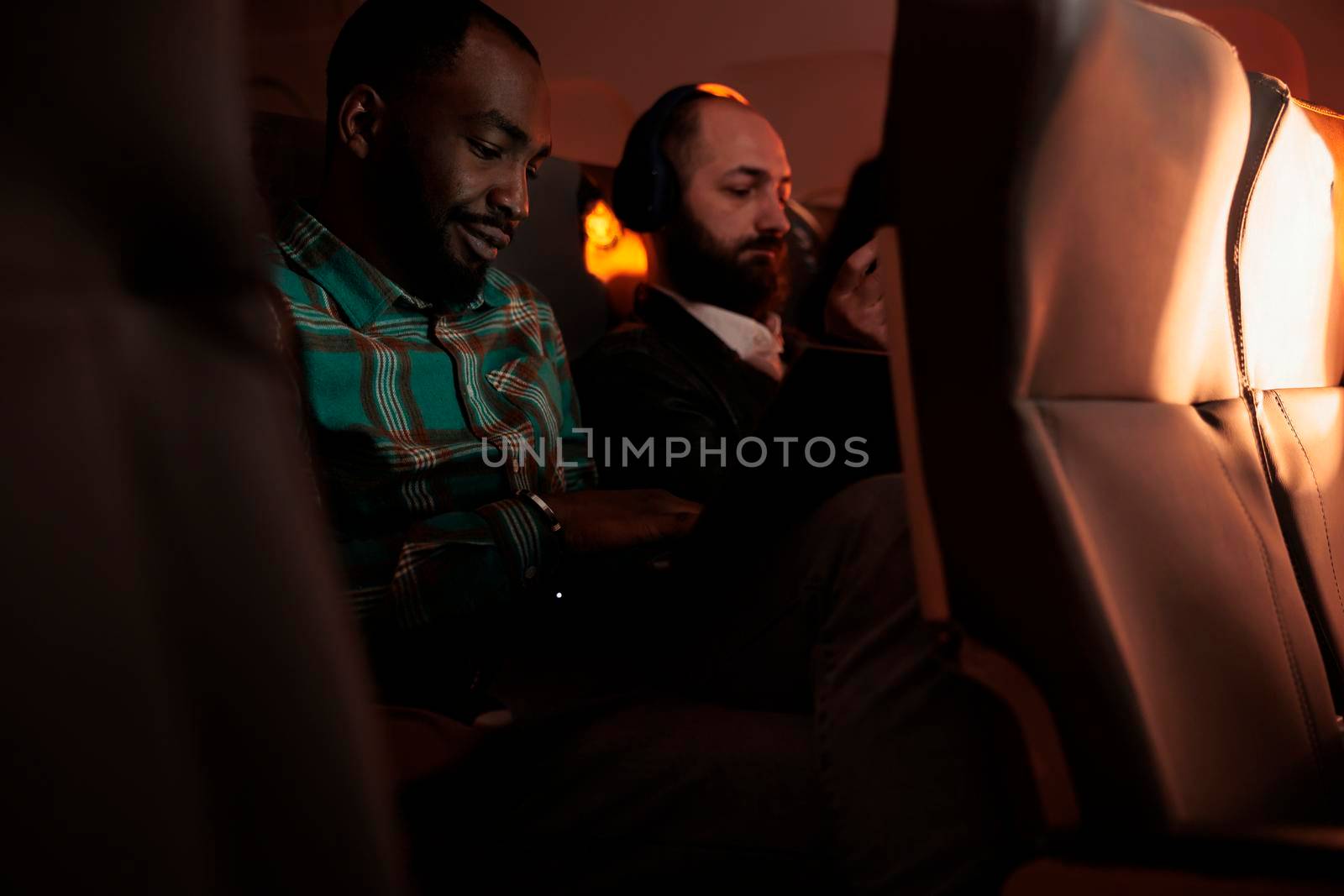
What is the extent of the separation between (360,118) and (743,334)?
0.70 meters

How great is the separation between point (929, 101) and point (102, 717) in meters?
0.46

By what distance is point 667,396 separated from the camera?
1.29 metres

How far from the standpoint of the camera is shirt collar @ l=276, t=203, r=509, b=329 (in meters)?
0.96

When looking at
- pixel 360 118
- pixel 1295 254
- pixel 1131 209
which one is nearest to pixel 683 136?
pixel 360 118

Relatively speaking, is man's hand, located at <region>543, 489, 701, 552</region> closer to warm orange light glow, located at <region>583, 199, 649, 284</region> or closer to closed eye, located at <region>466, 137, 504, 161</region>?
closed eye, located at <region>466, 137, 504, 161</region>

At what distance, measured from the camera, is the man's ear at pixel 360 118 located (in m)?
1.03

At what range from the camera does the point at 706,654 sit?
2.64ft

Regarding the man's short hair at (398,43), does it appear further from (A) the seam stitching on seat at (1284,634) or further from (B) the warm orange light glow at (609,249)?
(A) the seam stitching on seat at (1284,634)

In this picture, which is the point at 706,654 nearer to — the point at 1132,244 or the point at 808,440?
the point at 808,440

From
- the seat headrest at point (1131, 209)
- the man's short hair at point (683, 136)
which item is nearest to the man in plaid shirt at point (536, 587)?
the seat headrest at point (1131, 209)

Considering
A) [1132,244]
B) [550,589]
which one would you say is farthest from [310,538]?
[550,589]

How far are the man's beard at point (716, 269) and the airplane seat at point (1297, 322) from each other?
2.76 feet

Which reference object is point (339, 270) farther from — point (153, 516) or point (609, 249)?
point (153, 516)

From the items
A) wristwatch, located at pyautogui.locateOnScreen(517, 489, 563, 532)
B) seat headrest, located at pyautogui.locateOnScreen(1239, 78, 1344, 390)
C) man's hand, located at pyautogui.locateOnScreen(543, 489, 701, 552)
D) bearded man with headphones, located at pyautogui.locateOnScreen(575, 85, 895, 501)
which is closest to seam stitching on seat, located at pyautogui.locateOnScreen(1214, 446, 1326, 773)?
seat headrest, located at pyautogui.locateOnScreen(1239, 78, 1344, 390)
